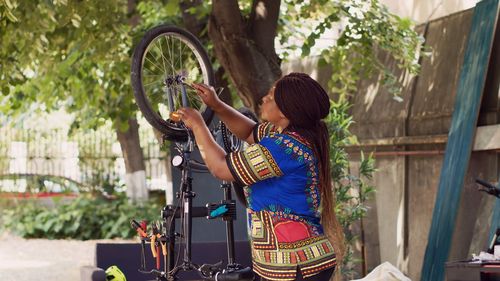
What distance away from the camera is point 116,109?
11.7 m

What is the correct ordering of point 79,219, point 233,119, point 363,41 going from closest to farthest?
point 233,119
point 363,41
point 79,219

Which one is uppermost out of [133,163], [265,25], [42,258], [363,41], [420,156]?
[265,25]

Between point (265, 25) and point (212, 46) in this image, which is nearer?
point (265, 25)

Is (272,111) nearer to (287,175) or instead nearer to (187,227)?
A: (287,175)

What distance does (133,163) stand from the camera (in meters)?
17.9

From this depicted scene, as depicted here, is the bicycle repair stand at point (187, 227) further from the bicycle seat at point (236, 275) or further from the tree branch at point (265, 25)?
the tree branch at point (265, 25)

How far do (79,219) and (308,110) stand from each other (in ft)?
45.5

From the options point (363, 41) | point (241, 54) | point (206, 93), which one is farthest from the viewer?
point (363, 41)

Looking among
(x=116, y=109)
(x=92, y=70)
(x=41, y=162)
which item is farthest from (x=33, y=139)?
(x=116, y=109)

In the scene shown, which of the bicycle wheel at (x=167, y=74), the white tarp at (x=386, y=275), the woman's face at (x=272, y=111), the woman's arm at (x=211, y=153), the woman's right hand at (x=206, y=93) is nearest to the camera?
the woman's arm at (x=211, y=153)

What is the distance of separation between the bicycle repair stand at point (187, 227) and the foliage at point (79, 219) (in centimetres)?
1235

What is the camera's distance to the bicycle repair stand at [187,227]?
14.6 feet

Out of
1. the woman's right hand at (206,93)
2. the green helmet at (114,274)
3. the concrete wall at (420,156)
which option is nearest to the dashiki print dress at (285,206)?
the woman's right hand at (206,93)

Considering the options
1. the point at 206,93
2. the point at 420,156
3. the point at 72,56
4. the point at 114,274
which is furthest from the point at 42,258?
the point at 206,93
